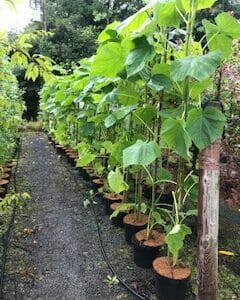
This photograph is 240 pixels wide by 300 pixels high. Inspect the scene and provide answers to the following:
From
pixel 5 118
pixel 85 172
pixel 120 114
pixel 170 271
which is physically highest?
pixel 120 114

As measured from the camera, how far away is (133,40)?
1.80 metres

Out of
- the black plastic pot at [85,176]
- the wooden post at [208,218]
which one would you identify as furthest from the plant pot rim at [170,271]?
the black plastic pot at [85,176]

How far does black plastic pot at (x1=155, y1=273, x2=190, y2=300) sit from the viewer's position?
1.88m

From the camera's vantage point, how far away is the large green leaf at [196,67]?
142cm

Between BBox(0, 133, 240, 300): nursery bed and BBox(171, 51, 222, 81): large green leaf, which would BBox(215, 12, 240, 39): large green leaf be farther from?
BBox(0, 133, 240, 300): nursery bed

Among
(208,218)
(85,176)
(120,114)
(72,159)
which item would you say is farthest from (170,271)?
(72,159)

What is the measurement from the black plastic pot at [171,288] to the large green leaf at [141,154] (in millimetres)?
667

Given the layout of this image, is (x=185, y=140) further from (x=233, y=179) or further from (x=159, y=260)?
(x=233, y=179)

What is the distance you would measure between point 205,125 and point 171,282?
86 centimetres

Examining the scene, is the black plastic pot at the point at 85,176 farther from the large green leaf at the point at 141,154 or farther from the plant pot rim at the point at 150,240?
the large green leaf at the point at 141,154

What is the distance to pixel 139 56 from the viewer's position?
1.76 meters

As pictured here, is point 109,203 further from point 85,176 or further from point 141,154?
point 141,154

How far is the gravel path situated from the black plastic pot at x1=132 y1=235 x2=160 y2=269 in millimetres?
223

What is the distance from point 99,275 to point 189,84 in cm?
131
